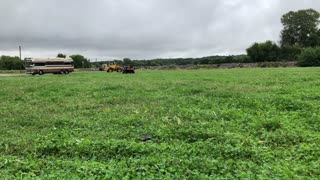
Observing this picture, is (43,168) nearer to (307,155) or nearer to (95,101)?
(307,155)

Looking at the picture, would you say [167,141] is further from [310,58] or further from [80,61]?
[80,61]

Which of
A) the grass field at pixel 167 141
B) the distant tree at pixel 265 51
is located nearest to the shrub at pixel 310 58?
the distant tree at pixel 265 51

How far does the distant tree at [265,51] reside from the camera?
79.2 metres

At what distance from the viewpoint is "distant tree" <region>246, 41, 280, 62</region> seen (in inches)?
3118

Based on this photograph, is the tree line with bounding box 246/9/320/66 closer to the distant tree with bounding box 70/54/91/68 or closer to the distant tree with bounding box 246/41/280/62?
the distant tree with bounding box 246/41/280/62

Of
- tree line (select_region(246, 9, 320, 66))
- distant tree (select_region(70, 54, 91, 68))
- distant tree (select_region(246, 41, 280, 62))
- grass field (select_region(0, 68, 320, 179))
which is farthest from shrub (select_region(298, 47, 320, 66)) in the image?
distant tree (select_region(70, 54, 91, 68))

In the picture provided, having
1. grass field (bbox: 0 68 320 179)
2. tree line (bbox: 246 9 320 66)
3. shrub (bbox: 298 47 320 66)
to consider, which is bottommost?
grass field (bbox: 0 68 320 179)

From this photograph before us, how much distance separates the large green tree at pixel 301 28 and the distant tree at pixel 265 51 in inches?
300

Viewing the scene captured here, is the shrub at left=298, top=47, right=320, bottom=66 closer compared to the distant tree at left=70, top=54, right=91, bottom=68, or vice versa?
the shrub at left=298, top=47, right=320, bottom=66

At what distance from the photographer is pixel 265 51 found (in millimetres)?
79812

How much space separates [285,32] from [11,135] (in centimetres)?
8740

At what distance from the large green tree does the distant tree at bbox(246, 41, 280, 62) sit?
7.63 metres

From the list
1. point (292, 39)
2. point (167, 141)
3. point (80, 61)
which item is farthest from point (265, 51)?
point (167, 141)

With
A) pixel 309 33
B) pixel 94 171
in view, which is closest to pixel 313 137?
pixel 94 171
